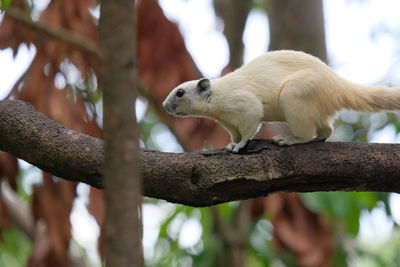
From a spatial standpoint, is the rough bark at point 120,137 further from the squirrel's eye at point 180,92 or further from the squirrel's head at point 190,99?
the squirrel's eye at point 180,92

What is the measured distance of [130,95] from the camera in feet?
6.43

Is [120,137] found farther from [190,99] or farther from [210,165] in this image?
[190,99]

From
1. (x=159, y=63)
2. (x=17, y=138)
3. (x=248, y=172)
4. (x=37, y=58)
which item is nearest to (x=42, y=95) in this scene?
(x=37, y=58)

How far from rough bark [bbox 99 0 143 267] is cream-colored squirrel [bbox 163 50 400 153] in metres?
1.92

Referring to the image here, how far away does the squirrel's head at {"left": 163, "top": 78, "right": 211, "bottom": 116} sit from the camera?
4652 millimetres

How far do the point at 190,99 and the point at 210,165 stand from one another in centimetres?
124

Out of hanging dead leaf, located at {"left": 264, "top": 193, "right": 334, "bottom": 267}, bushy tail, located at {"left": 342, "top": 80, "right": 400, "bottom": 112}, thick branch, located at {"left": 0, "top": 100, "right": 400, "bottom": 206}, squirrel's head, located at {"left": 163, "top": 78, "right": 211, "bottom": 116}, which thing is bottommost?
hanging dead leaf, located at {"left": 264, "top": 193, "right": 334, "bottom": 267}

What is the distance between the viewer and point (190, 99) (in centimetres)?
472

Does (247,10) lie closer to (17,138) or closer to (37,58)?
(37,58)

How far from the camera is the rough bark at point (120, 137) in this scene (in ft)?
6.17

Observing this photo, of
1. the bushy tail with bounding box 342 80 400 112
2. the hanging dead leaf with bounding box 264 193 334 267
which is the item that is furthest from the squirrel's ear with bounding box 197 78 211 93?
the hanging dead leaf with bounding box 264 193 334 267

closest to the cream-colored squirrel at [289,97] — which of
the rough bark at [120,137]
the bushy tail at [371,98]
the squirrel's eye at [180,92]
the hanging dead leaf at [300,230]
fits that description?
the bushy tail at [371,98]

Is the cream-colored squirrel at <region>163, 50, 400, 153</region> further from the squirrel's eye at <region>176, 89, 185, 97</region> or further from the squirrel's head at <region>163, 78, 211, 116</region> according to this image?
the squirrel's eye at <region>176, 89, 185, 97</region>

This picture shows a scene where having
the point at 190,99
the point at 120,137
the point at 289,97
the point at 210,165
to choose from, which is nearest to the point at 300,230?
the point at 190,99
